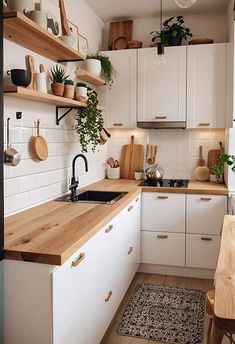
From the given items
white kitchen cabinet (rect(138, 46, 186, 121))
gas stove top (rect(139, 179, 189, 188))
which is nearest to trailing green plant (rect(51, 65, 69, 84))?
white kitchen cabinet (rect(138, 46, 186, 121))

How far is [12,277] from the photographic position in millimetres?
1647

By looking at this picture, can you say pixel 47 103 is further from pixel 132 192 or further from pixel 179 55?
pixel 179 55

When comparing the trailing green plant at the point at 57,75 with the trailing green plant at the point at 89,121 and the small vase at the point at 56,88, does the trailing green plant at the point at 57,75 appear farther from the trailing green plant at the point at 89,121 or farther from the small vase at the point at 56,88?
the trailing green plant at the point at 89,121

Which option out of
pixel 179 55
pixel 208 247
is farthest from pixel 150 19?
pixel 208 247

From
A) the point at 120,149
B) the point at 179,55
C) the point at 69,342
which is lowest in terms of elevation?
the point at 69,342

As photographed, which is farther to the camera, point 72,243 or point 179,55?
point 179,55

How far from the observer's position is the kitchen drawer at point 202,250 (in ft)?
11.6

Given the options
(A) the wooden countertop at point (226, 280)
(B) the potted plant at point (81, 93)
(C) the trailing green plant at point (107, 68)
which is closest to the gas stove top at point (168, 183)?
(C) the trailing green plant at point (107, 68)

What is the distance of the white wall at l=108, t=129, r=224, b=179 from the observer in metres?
4.08

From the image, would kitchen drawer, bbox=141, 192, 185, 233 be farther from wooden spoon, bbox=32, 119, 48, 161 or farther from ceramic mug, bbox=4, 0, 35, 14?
ceramic mug, bbox=4, 0, 35, 14

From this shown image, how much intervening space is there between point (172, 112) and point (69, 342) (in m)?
2.61

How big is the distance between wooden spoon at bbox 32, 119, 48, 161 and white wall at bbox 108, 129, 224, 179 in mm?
1752

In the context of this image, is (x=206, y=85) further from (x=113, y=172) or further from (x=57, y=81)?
(x=57, y=81)

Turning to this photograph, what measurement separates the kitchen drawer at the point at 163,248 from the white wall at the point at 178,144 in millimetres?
835
